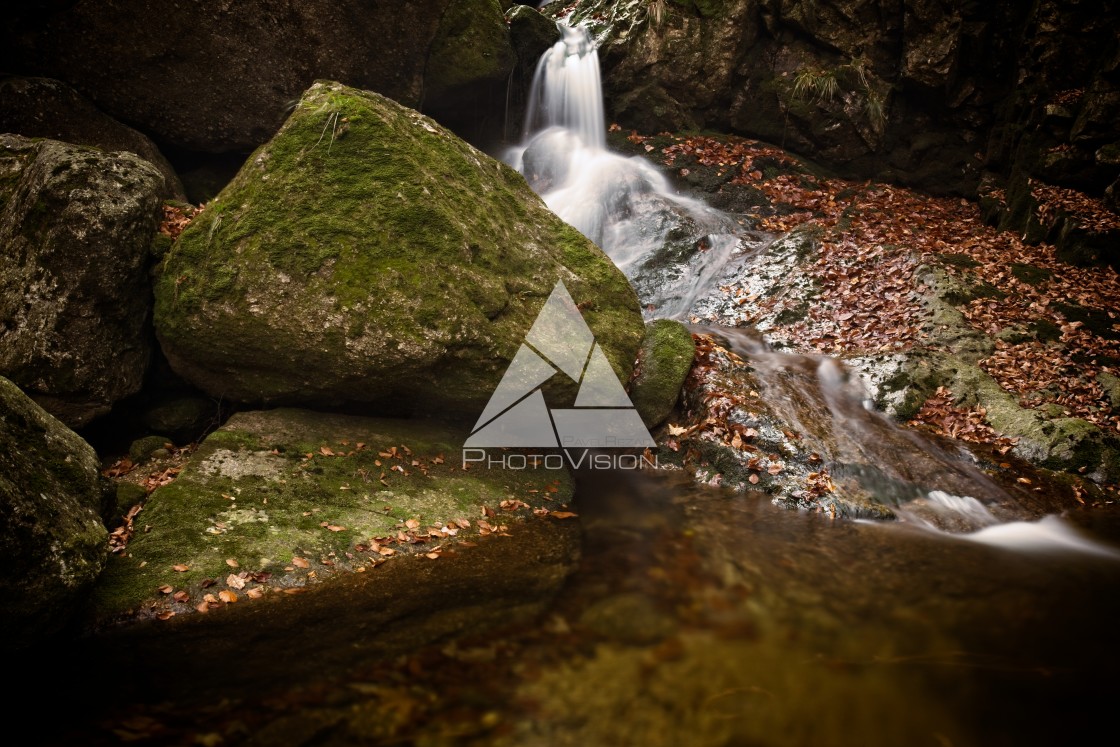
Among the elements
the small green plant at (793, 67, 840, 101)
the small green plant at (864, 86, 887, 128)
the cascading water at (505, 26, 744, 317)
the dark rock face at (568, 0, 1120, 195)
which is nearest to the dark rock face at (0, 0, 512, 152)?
the cascading water at (505, 26, 744, 317)

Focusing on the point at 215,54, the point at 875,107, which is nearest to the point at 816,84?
the point at 875,107

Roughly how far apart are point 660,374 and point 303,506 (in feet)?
12.7

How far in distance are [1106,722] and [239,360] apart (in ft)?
20.6

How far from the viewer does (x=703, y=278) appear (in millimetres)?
10289

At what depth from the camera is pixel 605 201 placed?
38.8 feet

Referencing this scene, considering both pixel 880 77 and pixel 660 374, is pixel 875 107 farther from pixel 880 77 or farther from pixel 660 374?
pixel 660 374

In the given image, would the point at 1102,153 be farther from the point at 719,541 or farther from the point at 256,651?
the point at 256,651

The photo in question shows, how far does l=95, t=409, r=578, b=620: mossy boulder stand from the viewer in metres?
3.61

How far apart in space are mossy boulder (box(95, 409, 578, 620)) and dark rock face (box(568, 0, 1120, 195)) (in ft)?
36.8

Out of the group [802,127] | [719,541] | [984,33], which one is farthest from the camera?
[802,127]

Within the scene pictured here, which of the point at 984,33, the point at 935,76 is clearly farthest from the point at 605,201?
the point at 984,33

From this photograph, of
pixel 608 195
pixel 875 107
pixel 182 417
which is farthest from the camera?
pixel 875 107

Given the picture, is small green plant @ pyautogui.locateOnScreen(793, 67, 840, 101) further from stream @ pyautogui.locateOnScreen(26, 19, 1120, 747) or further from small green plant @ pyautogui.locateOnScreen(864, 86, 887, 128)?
stream @ pyautogui.locateOnScreen(26, 19, 1120, 747)

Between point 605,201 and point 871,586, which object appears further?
point 605,201
